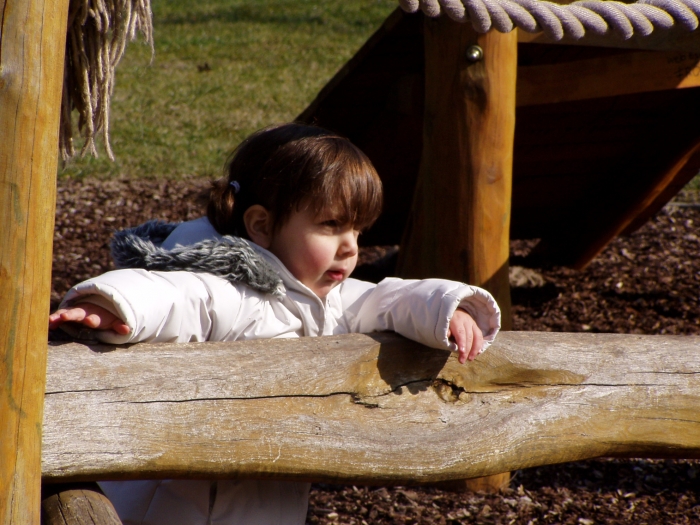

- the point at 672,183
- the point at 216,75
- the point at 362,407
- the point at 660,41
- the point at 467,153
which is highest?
the point at 660,41

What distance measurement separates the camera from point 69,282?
4789mm

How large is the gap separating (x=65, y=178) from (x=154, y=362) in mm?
5265

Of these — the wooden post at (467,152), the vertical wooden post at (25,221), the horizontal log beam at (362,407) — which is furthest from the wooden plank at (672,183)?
the vertical wooden post at (25,221)

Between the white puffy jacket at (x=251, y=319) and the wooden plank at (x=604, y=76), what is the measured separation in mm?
1657

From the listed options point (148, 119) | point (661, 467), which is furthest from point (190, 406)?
point (148, 119)

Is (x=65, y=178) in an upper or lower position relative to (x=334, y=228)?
lower

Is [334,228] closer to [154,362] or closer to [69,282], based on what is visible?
[154,362]

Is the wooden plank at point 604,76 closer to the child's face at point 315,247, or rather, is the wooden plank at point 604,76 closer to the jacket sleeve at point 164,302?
the child's face at point 315,247

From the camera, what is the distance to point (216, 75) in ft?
34.4

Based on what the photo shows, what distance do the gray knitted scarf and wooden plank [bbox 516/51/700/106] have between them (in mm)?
1834

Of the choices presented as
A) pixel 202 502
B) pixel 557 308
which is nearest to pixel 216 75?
pixel 557 308

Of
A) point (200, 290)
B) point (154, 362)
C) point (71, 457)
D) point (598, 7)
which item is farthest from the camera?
point (598, 7)

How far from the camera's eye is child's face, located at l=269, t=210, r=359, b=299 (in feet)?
6.82

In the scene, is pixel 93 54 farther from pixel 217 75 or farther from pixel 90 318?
pixel 217 75
